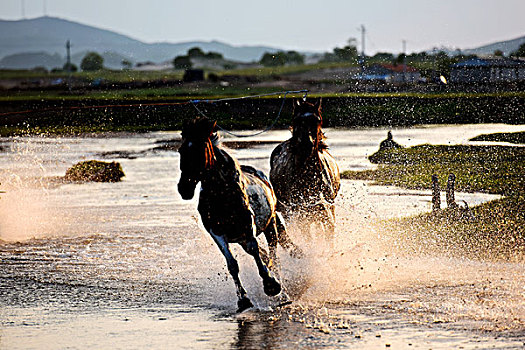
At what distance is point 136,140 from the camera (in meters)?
48.8

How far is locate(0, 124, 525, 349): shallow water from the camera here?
30.3 feet

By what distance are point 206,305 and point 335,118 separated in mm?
48115

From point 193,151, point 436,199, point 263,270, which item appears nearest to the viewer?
point 193,151

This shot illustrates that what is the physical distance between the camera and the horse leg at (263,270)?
1021 cm

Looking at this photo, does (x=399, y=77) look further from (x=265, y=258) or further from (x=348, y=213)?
(x=265, y=258)

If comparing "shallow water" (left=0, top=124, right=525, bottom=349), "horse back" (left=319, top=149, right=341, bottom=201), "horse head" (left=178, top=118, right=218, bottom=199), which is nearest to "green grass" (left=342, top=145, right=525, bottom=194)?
"shallow water" (left=0, top=124, right=525, bottom=349)

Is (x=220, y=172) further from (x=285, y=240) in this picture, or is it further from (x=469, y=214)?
Result: (x=469, y=214)

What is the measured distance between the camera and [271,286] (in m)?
10.3

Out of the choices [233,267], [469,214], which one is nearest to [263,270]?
[233,267]

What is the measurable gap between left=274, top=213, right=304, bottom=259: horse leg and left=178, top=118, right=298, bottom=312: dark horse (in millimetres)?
1115

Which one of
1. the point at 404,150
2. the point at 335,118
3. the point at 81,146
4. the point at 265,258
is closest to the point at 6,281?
the point at 265,258

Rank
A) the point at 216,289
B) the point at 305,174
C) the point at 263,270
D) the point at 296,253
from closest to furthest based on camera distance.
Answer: the point at 263,270, the point at 216,289, the point at 296,253, the point at 305,174

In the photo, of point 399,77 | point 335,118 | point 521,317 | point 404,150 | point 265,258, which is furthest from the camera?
point 399,77

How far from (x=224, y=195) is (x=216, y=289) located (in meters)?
2.41
